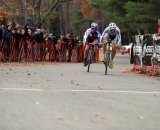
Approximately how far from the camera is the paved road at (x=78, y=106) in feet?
28.9

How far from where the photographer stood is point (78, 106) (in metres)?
10.6

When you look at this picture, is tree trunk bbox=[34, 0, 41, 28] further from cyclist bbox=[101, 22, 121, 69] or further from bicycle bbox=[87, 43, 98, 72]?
cyclist bbox=[101, 22, 121, 69]

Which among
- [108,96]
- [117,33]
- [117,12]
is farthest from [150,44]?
[117,12]

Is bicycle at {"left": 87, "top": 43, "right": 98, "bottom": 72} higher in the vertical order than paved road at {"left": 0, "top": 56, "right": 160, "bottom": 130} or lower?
higher

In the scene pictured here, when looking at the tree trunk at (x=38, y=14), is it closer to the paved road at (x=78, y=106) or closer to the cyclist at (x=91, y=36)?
the cyclist at (x=91, y=36)

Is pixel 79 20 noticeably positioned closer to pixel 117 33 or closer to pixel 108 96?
pixel 117 33

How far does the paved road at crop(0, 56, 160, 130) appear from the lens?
882cm

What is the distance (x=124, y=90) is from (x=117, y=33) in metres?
6.77

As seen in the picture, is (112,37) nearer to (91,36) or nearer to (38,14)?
(91,36)

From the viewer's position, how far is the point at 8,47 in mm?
29562

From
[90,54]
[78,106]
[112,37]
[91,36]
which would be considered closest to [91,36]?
[91,36]

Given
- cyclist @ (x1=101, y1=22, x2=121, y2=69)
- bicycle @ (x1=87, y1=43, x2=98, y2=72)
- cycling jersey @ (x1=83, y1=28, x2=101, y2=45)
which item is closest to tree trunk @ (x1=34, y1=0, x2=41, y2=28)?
cycling jersey @ (x1=83, y1=28, x2=101, y2=45)

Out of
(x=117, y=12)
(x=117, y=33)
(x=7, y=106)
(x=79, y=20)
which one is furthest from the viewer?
(x=79, y=20)

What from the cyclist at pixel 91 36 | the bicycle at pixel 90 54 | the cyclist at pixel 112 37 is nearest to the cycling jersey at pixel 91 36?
the cyclist at pixel 91 36
